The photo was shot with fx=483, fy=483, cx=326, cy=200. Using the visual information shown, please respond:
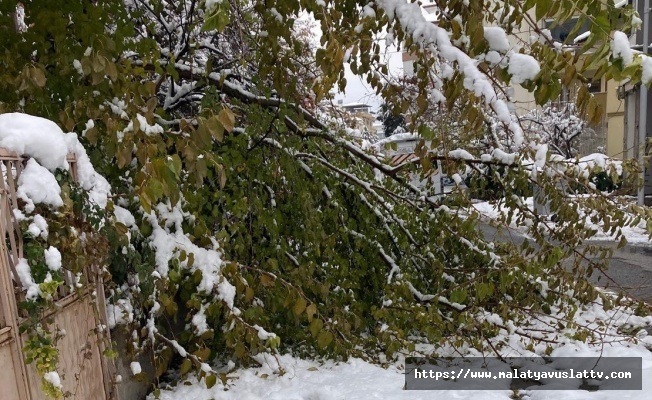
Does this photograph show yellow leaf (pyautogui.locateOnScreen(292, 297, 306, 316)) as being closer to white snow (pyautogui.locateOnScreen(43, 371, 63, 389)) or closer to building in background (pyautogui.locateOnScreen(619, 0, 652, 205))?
white snow (pyautogui.locateOnScreen(43, 371, 63, 389))

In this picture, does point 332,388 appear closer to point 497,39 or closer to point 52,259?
point 52,259

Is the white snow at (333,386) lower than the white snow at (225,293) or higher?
lower

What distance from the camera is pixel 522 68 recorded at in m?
1.90

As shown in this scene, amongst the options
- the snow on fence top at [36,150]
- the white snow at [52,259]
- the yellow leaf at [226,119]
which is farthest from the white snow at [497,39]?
the white snow at [52,259]

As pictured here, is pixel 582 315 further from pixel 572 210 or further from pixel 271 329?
pixel 271 329

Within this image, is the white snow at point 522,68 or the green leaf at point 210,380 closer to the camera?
the white snow at point 522,68

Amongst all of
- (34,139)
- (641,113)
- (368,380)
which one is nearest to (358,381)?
(368,380)

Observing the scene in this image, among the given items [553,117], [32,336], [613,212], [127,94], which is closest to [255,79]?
[127,94]

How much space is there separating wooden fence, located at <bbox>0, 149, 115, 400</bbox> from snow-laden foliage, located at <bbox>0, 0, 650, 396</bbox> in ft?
1.15

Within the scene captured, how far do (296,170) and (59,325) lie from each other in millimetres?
2490

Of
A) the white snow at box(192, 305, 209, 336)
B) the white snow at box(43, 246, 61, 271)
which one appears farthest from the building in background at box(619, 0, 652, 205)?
the white snow at box(43, 246, 61, 271)

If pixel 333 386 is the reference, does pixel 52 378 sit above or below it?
below

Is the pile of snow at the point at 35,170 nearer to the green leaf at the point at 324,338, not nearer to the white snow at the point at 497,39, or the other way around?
the green leaf at the point at 324,338

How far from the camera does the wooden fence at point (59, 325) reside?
1.81 metres
